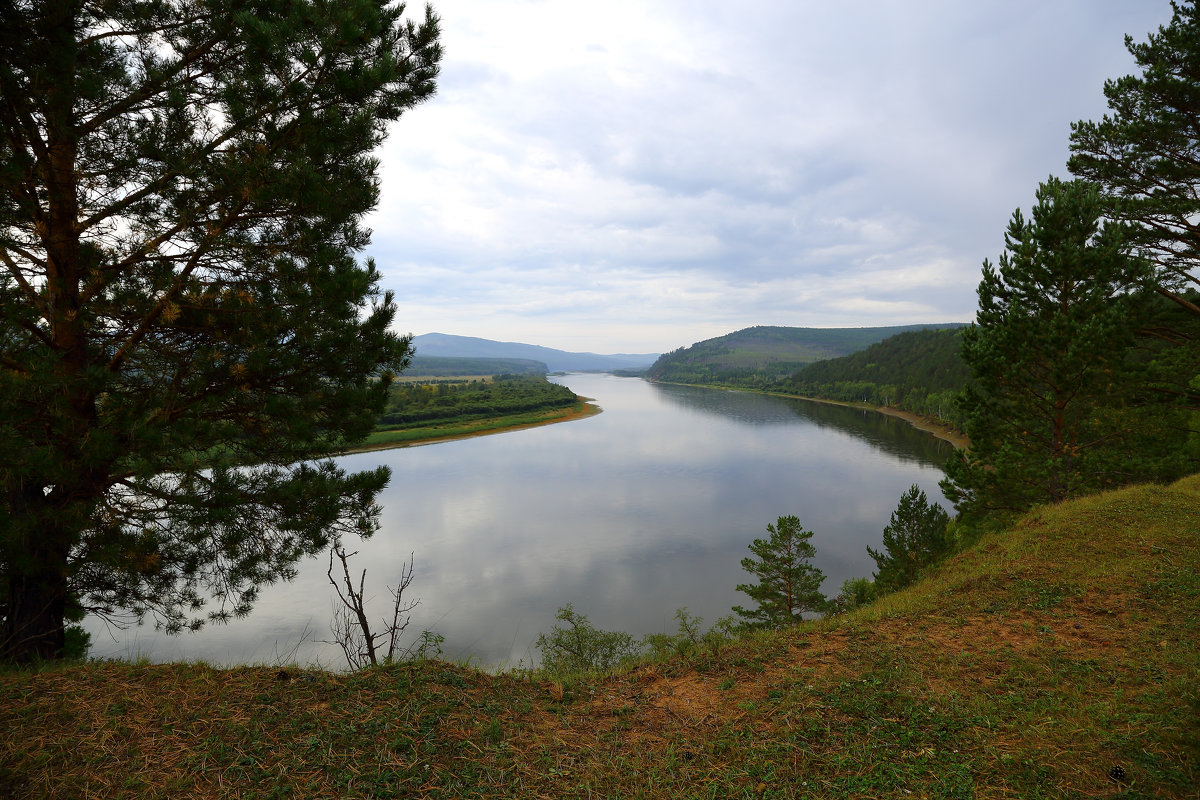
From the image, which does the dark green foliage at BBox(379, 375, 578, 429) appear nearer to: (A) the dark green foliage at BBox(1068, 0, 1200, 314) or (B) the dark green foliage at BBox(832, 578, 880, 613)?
(B) the dark green foliage at BBox(832, 578, 880, 613)

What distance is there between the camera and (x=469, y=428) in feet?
251

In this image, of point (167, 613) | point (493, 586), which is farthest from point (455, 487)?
point (167, 613)

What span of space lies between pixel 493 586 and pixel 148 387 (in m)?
20.4

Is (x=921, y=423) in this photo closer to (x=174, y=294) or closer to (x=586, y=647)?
(x=586, y=647)

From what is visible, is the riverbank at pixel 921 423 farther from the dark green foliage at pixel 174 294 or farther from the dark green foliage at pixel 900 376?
the dark green foliage at pixel 174 294

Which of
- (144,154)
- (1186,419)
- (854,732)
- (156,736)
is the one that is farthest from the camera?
(1186,419)

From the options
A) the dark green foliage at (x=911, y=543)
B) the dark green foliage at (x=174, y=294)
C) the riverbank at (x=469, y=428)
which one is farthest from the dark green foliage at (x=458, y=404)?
the dark green foliage at (x=174, y=294)

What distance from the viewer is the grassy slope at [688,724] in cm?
318

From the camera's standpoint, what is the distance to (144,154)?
5203mm

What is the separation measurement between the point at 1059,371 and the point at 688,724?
13.9m

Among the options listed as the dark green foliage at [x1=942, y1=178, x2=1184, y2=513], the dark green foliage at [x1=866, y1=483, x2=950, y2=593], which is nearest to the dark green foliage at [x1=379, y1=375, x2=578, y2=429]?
the dark green foliage at [x1=866, y1=483, x2=950, y2=593]

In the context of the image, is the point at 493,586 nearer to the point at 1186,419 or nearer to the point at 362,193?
the point at 362,193

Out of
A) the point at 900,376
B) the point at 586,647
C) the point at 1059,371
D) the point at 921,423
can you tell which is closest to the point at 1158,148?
the point at 1059,371

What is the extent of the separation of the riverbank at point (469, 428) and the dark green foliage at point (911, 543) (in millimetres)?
46911
